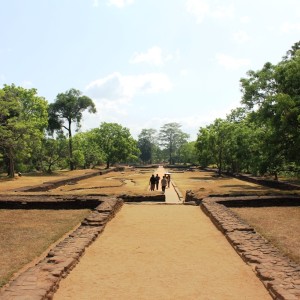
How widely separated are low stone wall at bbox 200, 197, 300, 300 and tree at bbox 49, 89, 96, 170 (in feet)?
147

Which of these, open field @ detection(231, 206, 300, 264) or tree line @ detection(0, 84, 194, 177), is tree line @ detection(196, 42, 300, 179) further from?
tree line @ detection(0, 84, 194, 177)

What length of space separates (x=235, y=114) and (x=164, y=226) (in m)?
41.3

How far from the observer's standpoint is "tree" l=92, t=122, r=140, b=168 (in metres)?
62.4

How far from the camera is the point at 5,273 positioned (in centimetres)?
634

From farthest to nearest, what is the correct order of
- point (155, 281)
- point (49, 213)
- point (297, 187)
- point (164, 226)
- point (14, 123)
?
point (14, 123) → point (297, 187) → point (49, 213) → point (164, 226) → point (155, 281)

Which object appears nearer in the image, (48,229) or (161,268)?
(161,268)

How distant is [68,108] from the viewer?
52.9 metres

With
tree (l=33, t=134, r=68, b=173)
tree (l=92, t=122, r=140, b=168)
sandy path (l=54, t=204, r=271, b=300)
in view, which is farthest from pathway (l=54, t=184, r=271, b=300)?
tree (l=92, t=122, r=140, b=168)

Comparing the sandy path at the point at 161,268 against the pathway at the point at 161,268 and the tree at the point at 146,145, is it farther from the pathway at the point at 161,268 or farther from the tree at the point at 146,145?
the tree at the point at 146,145

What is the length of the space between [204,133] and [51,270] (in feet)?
131

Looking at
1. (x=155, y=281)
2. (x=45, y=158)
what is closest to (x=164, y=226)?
(x=155, y=281)

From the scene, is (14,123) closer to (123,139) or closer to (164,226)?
(164,226)

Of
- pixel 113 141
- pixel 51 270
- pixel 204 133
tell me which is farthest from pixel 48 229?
pixel 113 141

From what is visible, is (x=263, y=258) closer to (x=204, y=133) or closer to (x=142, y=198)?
(x=142, y=198)
